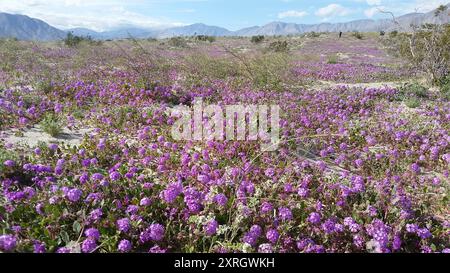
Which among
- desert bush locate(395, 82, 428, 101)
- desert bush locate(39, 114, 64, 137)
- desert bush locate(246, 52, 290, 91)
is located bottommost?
desert bush locate(39, 114, 64, 137)

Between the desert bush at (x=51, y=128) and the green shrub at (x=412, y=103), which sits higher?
the green shrub at (x=412, y=103)

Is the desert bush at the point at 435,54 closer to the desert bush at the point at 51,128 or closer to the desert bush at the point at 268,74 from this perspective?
the desert bush at the point at 268,74

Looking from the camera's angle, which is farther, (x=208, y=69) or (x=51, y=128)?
(x=208, y=69)

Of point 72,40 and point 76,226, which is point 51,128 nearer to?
point 76,226

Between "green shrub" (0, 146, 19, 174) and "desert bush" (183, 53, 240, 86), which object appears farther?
"desert bush" (183, 53, 240, 86)

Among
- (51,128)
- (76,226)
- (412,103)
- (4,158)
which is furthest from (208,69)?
(76,226)

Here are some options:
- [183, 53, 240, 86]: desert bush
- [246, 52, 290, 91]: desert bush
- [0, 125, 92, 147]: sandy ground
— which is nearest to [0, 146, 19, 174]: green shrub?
[0, 125, 92, 147]: sandy ground

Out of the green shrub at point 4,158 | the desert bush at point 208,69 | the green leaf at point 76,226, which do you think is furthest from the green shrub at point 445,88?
the green shrub at point 4,158

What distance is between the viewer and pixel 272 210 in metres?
3.97

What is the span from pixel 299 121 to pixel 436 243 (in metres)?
4.14

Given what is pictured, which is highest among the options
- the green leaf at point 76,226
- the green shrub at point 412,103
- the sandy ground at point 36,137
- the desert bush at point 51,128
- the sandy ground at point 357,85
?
the sandy ground at point 357,85

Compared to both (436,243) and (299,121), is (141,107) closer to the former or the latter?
(299,121)

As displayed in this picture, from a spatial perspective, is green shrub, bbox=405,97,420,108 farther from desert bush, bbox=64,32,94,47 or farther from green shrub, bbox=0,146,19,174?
desert bush, bbox=64,32,94,47

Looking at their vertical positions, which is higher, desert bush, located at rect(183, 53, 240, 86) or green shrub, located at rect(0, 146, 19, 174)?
desert bush, located at rect(183, 53, 240, 86)
